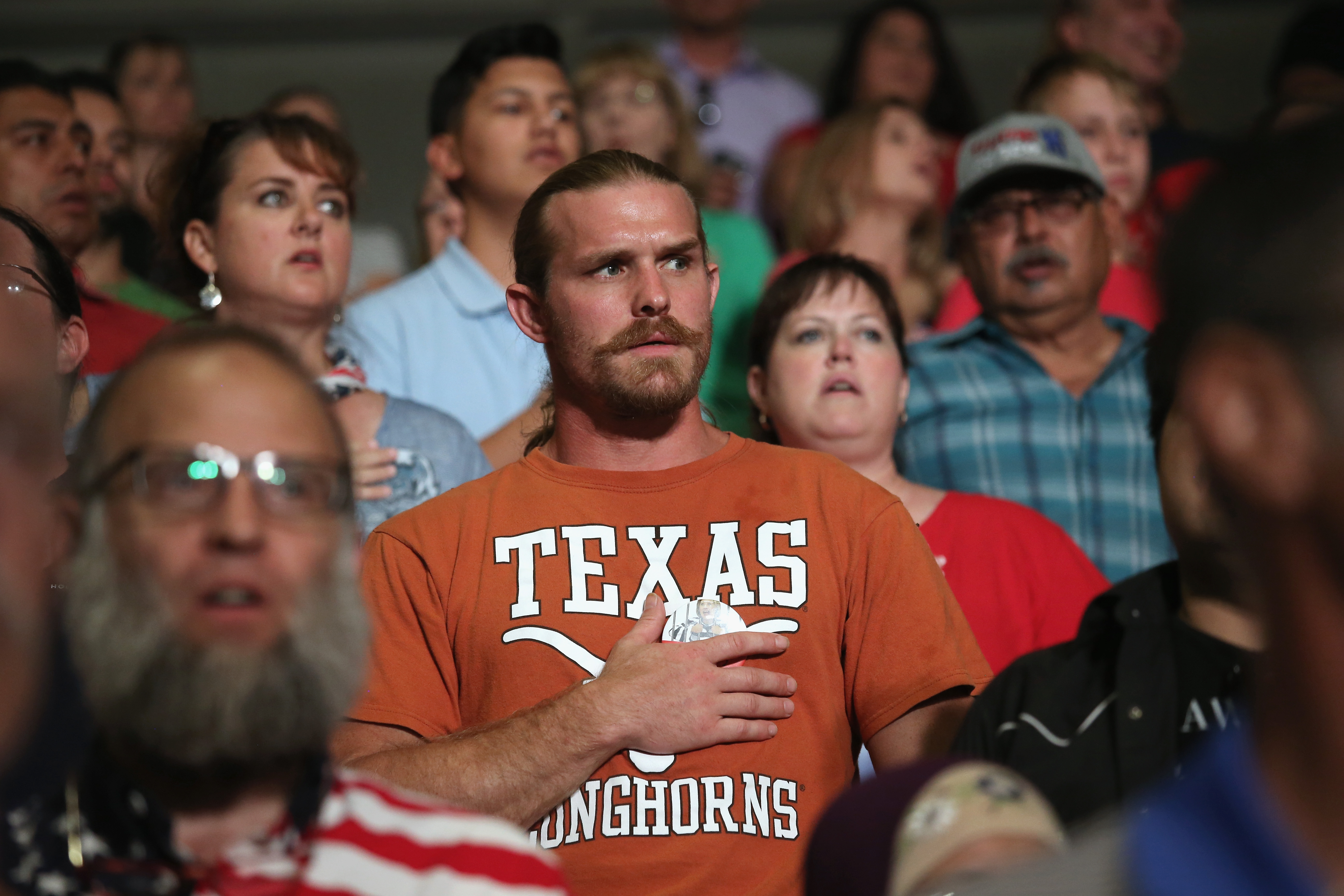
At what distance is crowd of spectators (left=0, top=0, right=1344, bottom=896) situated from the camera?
3.42 feet

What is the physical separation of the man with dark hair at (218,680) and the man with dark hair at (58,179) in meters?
2.12

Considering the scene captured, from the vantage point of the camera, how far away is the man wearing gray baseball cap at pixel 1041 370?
11.0 ft

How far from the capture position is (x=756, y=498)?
2.37 metres

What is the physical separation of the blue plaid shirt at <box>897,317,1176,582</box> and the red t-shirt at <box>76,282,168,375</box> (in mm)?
1794

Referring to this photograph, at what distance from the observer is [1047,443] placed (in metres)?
3.43

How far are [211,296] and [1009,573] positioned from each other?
1795 millimetres

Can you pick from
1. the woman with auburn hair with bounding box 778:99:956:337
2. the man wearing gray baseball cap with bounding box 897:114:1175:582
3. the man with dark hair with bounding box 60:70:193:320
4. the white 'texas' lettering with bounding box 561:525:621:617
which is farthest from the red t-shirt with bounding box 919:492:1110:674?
the man with dark hair with bounding box 60:70:193:320

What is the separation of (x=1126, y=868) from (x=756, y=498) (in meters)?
1.37

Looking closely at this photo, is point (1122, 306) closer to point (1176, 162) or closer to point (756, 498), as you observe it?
point (1176, 162)

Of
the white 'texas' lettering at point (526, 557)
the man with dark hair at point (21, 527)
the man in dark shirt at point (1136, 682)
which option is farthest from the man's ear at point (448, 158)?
the man with dark hair at point (21, 527)

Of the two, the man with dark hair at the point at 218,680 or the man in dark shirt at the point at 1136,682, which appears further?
the man in dark shirt at the point at 1136,682

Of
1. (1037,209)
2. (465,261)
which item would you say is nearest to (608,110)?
(465,261)

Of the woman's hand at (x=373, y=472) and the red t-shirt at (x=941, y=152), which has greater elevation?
the red t-shirt at (x=941, y=152)

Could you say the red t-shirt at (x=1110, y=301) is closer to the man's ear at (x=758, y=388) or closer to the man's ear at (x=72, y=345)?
the man's ear at (x=758, y=388)
